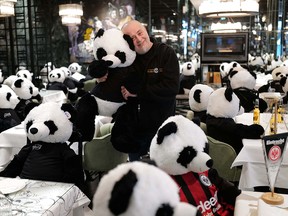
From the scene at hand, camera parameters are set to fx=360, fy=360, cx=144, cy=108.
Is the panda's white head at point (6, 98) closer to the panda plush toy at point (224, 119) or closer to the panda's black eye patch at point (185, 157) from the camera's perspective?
the panda plush toy at point (224, 119)

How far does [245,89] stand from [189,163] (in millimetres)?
3239

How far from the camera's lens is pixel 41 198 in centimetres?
197

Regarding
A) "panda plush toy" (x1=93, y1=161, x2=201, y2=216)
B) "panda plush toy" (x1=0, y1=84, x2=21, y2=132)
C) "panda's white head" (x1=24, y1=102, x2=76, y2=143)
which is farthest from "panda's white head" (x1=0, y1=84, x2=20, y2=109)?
"panda plush toy" (x1=93, y1=161, x2=201, y2=216)

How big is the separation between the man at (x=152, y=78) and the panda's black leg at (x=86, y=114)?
0.27 meters

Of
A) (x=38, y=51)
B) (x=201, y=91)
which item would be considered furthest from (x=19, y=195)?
(x=38, y=51)

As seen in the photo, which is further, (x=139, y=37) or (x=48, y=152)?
(x=139, y=37)

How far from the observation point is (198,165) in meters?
1.78

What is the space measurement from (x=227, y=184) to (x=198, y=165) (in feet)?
0.86

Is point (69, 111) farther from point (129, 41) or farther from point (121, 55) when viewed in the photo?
point (129, 41)

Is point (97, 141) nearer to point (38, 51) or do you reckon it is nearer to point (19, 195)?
point (19, 195)

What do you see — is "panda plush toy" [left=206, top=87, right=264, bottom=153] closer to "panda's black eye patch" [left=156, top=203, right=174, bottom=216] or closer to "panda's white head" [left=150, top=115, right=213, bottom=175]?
"panda's white head" [left=150, top=115, right=213, bottom=175]

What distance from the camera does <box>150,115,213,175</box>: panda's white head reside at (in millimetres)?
1771

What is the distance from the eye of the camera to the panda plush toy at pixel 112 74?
104 inches

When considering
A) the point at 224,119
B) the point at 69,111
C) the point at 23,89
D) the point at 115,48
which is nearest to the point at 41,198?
the point at 69,111
